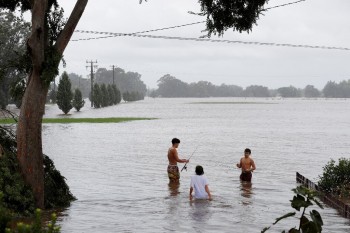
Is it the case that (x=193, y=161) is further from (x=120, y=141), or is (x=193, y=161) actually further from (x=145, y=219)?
(x=145, y=219)

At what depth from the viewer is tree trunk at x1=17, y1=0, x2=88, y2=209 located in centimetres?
1461

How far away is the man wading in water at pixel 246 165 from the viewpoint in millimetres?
20494

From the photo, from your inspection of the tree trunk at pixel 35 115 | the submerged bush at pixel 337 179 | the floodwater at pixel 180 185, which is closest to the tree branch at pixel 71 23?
the tree trunk at pixel 35 115

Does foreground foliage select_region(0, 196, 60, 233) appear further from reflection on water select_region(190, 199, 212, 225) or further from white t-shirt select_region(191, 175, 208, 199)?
white t-shirt select_region(191, 175, 208, 199)

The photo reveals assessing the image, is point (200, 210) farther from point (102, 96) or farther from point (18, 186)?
point (102, 96)

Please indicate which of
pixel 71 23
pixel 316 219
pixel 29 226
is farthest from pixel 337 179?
pixel 29 226

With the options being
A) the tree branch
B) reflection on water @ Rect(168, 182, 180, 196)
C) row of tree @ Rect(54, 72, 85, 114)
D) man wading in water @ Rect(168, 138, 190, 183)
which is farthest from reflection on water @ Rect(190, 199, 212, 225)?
row of tree @ Rect(54, 72, 85, 114)

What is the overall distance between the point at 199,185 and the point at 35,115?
5387mm

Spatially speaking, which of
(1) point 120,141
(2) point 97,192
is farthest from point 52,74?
(1) point 120,141

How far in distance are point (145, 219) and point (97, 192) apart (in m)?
4.90

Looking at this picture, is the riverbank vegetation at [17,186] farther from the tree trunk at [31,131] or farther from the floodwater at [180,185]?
the floodwater at [180,185]

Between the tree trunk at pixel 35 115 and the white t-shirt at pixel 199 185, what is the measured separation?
460cm

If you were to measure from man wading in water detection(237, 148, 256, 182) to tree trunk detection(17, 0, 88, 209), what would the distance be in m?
8.12

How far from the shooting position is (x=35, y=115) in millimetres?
14719
